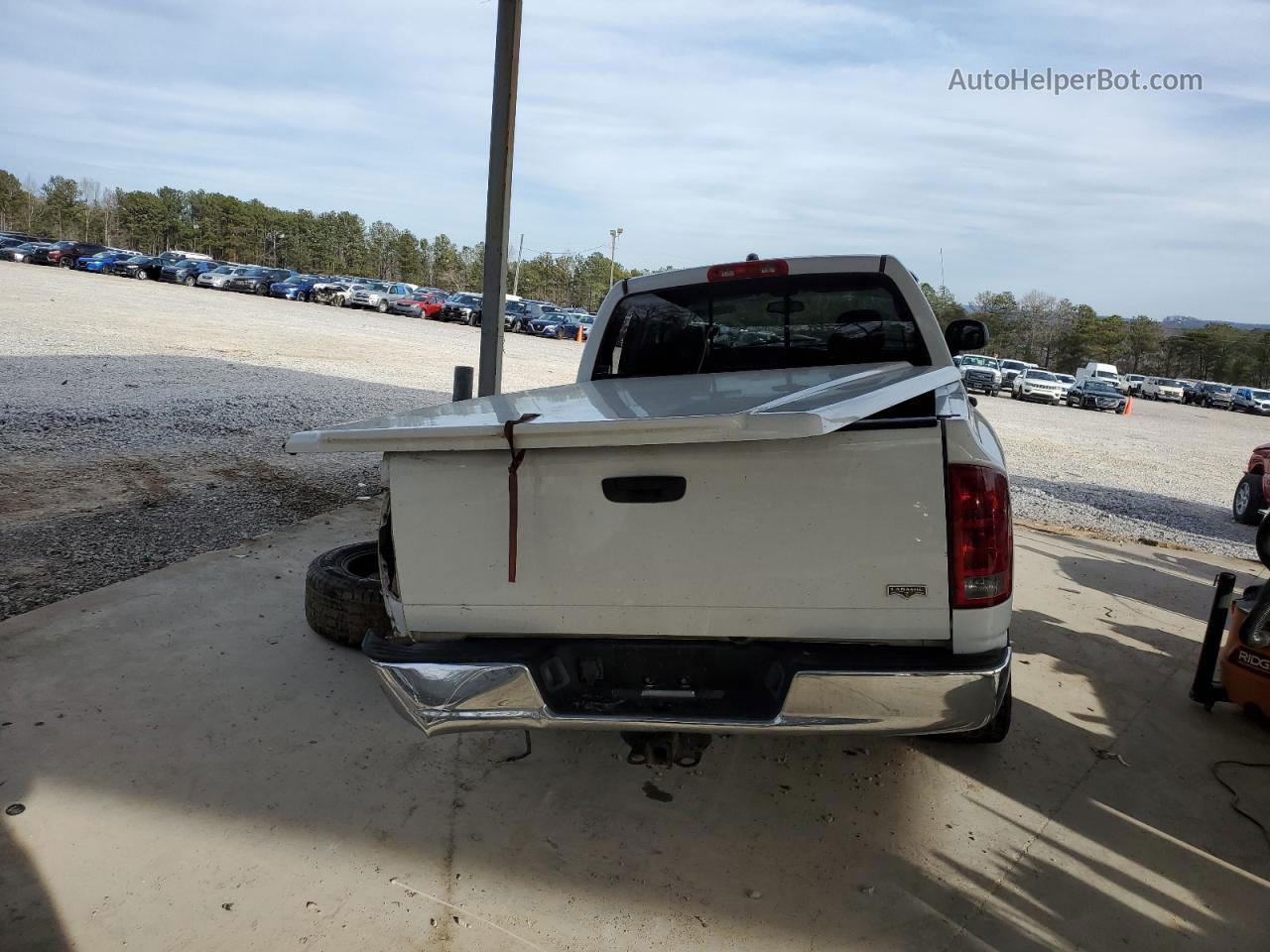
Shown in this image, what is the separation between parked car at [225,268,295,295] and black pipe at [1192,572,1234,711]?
1822 inches

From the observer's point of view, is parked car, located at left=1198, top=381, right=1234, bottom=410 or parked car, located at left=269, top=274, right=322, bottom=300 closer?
parked car, located at left=269, top=274, right=322, bottom=300

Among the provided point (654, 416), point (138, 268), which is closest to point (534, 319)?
point (138, 268)

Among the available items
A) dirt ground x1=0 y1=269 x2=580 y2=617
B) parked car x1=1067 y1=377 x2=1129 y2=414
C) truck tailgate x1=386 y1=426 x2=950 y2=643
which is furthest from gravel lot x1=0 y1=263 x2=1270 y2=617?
parked car x1=1067 y1=377 x2=1129 y2=414

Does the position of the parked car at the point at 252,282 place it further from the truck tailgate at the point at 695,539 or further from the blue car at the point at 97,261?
the truck tailgate at the point at 695,539

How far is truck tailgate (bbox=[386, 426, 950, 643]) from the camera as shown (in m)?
2.52

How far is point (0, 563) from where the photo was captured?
5043 millimetres

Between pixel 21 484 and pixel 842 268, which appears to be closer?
pixel 842 268

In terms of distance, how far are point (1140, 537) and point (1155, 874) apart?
6.56m

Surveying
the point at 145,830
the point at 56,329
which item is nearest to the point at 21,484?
the point at 145,830

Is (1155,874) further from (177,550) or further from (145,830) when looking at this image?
(177,550)

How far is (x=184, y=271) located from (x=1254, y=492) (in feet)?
154

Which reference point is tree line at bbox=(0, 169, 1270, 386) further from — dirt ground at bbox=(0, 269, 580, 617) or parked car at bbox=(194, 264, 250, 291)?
dirt ground at bbox=(0, 269, 580, 617)

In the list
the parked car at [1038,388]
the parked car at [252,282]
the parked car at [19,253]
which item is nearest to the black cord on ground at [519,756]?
the parked car at [1038,388]

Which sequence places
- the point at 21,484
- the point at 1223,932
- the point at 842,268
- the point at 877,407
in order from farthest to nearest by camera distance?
the point at 21,484, the point at 842,268, the point at 1223,932, the point at 877,407
